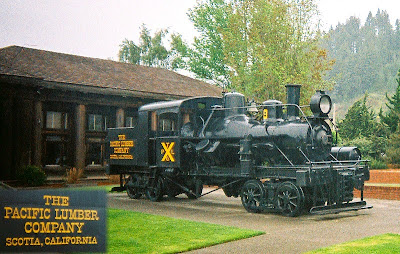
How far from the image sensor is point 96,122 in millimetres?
22500

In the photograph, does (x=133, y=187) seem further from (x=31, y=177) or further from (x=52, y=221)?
(x=52, y=221)

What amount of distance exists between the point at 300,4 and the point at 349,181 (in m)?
14.6

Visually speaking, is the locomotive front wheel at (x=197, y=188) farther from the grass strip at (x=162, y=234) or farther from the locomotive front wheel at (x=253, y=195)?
the grass strip at (x=162, y=234)

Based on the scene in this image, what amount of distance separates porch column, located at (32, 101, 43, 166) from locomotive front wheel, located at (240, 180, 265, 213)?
9800 millimetres

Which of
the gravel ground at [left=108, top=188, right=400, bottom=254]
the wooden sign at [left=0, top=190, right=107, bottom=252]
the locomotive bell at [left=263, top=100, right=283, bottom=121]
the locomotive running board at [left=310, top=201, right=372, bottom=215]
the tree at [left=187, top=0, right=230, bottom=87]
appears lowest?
the gravel ground at [left=108, top=188, right=400, bottom=254]

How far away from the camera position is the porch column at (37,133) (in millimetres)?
18578

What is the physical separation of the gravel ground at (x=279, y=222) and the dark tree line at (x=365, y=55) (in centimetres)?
7050

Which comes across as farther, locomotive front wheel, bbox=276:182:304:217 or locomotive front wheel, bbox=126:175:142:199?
locomotive front wheel, bbox=126:175:142:199

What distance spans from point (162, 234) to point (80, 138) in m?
13.3

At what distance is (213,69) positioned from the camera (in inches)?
1389

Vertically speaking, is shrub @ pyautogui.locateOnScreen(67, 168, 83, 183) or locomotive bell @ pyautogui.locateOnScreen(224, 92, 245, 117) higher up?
locomotive bell @ pyautogui.locateOnScreen(224, 92, 245, 117)

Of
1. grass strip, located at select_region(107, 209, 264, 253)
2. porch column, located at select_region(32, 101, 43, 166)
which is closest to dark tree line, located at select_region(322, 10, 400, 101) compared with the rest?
porch column, located at select_region(32, 101, 43, 166)

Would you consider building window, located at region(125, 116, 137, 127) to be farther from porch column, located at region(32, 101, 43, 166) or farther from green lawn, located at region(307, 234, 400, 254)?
green lawn, located at region(307, 234, 400, 254)

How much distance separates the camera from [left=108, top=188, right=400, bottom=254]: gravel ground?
7473 millimetres
